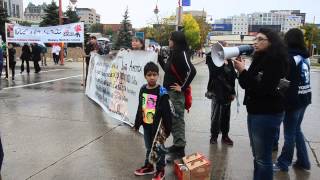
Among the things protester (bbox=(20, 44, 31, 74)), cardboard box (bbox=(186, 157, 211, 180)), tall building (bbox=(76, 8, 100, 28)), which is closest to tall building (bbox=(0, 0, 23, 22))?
tall building (bbox=(76, 8, 100, 28))

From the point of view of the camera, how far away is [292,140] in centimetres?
479

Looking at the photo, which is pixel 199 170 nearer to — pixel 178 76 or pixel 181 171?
pixel 181 171

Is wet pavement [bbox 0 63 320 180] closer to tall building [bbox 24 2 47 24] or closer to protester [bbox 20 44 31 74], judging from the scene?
protester [bbox 20 44 31 74]

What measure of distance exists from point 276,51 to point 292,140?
5.66 ft

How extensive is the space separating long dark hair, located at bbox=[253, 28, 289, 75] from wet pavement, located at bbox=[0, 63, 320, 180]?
1792 mm

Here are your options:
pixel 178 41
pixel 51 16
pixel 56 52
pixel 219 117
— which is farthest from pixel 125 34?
pixel 178 41

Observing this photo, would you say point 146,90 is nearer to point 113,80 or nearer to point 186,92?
point 186,92

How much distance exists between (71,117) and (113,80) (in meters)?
1.15

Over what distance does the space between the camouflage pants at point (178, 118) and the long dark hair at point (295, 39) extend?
1.49 m

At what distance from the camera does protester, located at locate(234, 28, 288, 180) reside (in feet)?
11.5

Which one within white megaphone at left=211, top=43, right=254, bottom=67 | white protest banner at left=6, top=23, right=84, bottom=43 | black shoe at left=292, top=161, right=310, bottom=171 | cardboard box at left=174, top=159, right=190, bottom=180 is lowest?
black shoe at left=292, top=161, right=310, bottom=171

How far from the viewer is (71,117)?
26.2 feet

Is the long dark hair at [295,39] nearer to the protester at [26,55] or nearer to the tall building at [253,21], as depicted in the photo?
the protester at [26,55]

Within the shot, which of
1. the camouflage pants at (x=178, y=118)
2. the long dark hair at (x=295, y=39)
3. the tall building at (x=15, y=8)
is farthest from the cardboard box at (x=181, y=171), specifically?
the tall building at (x=15, y=8)
